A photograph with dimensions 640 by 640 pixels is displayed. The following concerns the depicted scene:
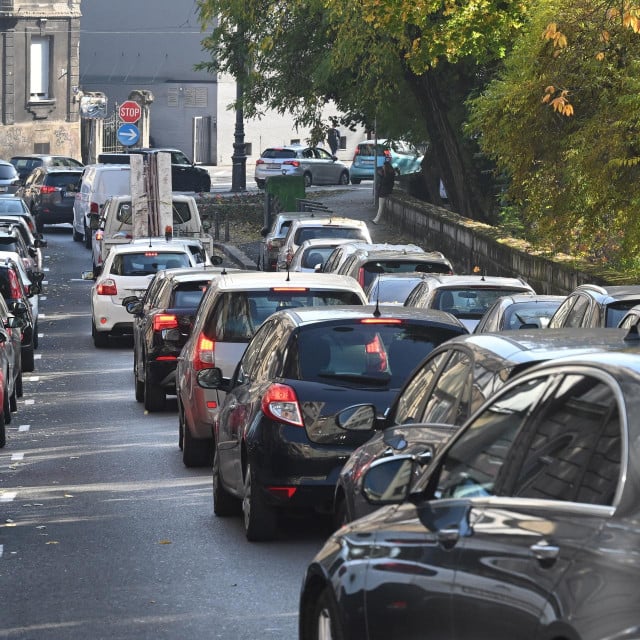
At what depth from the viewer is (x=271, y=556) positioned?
33.2 feet

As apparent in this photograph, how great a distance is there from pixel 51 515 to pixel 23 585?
2522 millimetres

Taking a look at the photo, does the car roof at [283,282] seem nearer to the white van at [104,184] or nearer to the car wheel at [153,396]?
the car wheel at [153,396]

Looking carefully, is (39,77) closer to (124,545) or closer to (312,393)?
(124,545)

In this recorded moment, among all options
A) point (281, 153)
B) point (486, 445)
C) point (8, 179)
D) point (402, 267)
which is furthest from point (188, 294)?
point (281, 153)

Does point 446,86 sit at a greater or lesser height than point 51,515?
greater

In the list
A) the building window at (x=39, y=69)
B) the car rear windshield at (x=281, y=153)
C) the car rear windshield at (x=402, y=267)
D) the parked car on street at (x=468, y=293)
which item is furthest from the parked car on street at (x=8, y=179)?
the parked car on street at (x=468, y=293)

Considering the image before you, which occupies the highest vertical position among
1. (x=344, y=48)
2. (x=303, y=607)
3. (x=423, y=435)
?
(x=344, y=48)

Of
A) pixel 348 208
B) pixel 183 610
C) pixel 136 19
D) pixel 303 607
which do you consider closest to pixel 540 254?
pixel 183 610

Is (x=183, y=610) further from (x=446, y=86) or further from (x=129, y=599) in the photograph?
(x=446, y=86)

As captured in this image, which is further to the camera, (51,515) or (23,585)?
(51,515)

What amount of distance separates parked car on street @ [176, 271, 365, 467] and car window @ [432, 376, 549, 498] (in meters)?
8.30

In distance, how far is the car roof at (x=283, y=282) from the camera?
13547mm

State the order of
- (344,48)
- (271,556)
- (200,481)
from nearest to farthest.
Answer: (271,556) < (200,481) < (344,48)

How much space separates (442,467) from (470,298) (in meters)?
13.3
